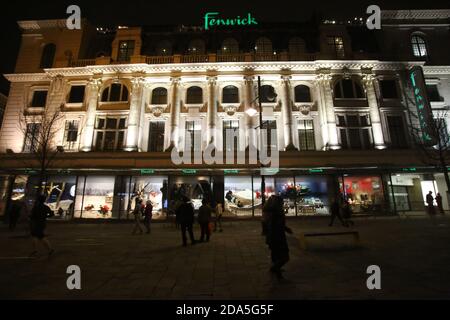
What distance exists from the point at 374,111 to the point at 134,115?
21.4 metres

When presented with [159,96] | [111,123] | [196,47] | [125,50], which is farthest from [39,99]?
[196,47]

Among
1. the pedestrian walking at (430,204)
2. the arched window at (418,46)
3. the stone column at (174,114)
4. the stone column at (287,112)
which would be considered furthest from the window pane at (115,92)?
the arched window at (418,46)

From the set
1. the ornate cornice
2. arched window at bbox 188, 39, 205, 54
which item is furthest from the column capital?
arched window at bbox 188, 39, 205, 54

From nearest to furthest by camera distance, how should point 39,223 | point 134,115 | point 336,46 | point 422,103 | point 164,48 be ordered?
point 39,223 < point 422,103 < point 134,115 < point 336,46 < point 164,48

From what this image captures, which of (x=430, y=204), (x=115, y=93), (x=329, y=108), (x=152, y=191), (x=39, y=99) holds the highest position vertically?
(x=115, y=93)

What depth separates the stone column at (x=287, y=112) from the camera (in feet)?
65.8

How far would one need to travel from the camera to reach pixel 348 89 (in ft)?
71.2

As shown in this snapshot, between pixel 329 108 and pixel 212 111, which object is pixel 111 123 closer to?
pixel 212 111

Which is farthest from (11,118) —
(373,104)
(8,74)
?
(373,104)

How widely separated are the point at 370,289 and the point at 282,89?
19535 millimetres

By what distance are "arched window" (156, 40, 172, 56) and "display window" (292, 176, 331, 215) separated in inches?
694

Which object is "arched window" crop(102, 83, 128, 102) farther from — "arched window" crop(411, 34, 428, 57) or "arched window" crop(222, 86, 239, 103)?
"arched window" crop(411, 34, 428, 57)

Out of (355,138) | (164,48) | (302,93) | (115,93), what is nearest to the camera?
(355,138)

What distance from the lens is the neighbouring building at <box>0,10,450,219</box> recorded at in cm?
1878
